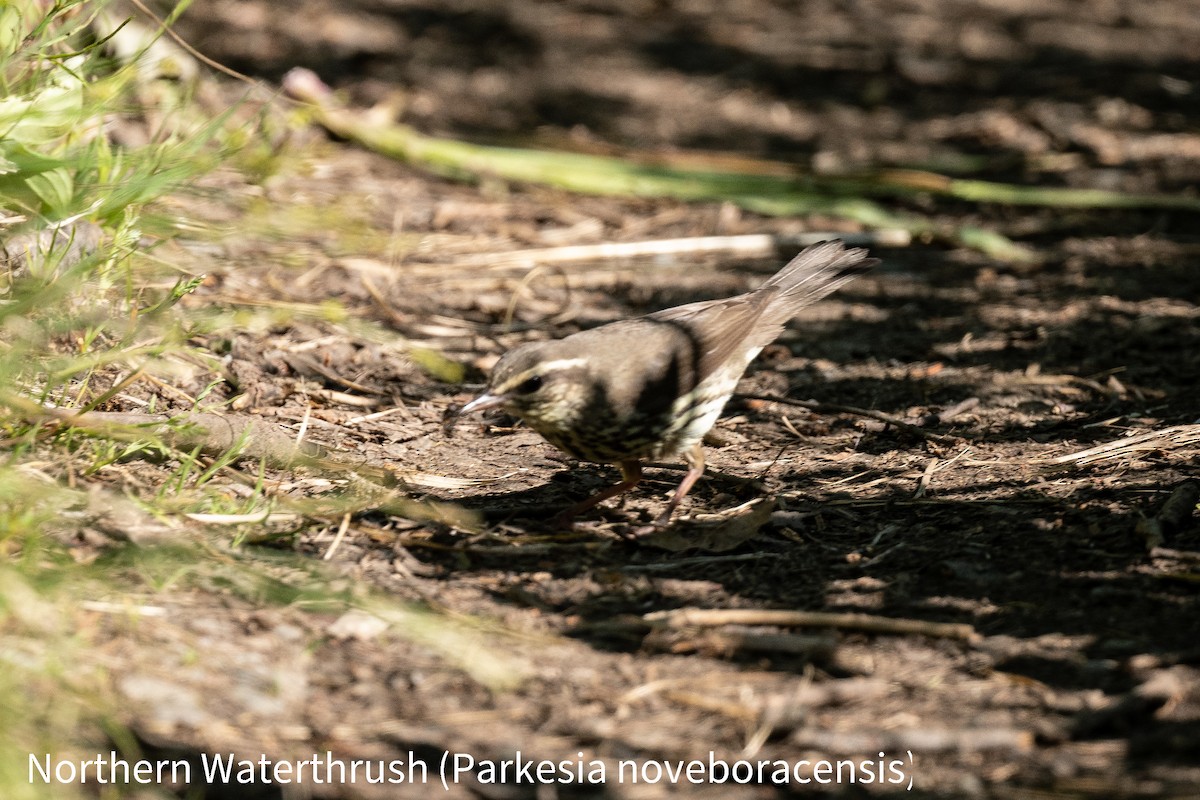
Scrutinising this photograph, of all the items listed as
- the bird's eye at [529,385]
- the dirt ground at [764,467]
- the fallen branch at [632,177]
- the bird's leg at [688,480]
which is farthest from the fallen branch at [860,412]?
the fallen branch at [632,177]

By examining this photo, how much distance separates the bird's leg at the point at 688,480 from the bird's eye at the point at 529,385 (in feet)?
2.48

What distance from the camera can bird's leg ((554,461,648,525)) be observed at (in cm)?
529

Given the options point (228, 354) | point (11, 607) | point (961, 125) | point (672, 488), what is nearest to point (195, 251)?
point (228, 354)

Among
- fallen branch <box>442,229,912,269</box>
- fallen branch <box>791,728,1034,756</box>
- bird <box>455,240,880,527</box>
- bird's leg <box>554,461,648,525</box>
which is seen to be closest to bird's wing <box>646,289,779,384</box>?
bird <box>455,240,880,527</box>

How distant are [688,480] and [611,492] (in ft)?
1.15

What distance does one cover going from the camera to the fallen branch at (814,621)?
423 centimetres

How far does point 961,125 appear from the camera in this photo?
36.6 ft

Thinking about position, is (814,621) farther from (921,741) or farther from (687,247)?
(687,247)

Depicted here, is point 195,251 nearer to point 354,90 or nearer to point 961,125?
point 354,90

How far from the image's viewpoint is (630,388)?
5.39m

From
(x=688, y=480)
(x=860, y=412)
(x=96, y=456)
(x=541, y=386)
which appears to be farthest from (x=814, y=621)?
(x=96, y=456)

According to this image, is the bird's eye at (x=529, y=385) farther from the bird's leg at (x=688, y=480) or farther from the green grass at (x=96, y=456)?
the bird's leg at (x=688, y=480)

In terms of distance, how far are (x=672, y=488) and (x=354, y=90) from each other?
6.49 m

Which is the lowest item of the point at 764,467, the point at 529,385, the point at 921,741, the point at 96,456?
the point at 764,467
